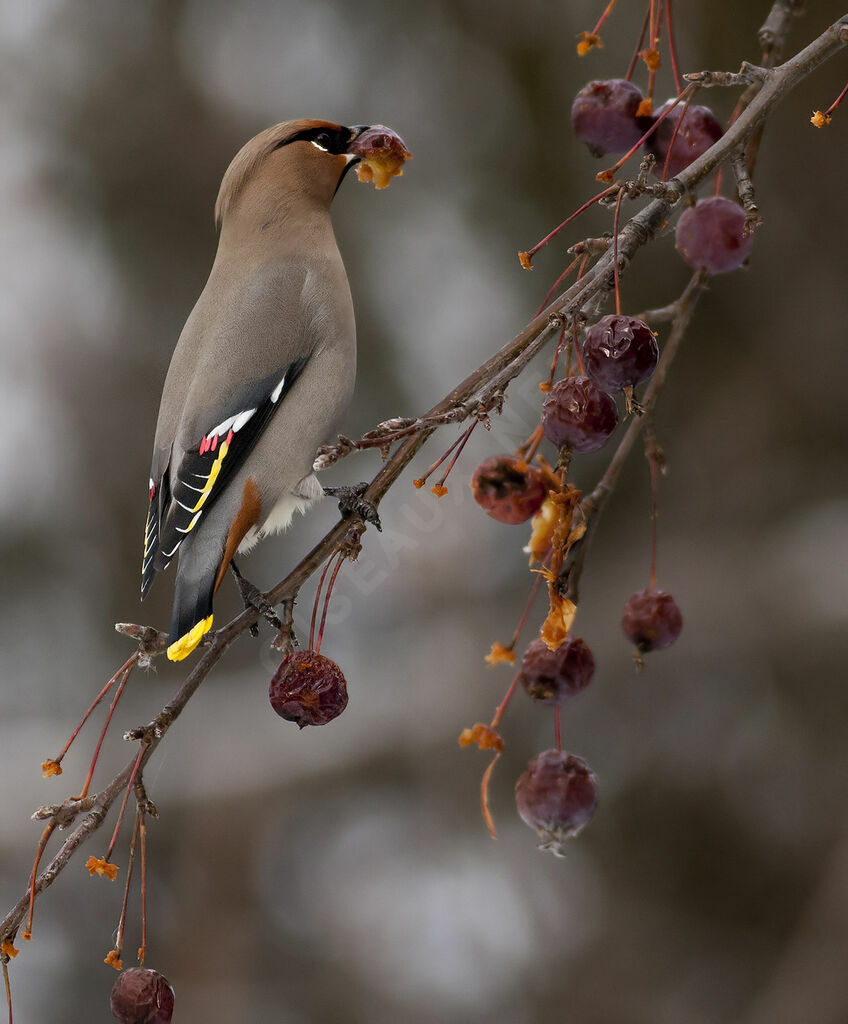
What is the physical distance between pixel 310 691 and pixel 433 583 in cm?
302

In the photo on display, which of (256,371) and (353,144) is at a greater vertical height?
(353,144)

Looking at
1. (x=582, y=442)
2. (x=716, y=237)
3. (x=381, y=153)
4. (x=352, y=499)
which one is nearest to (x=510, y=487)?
(x=582, y=442)

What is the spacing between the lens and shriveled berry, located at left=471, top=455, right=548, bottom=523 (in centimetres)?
137

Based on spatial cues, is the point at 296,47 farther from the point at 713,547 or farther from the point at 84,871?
the point at 84,871

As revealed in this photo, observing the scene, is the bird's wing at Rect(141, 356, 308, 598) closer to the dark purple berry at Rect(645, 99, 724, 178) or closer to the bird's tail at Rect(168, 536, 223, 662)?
the bird's tail at Rect(168, 536, 223, 662)

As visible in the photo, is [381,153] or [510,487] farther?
[381,153]

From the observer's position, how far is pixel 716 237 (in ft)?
4.88

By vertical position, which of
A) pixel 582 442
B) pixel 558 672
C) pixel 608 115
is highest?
pixel 608 115

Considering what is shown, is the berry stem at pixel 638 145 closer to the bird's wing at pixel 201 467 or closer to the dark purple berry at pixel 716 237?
the dark purple berry at pixel 716 237

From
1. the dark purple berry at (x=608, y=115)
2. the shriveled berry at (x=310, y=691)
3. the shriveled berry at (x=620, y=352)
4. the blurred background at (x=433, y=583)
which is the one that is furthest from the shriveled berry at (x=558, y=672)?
the blurred background at (x=433, y=583)

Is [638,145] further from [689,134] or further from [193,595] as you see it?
[193,595]

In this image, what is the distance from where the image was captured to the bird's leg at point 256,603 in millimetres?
1368

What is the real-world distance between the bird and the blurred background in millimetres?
1735

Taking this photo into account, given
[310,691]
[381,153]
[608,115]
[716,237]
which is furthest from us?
[381,153]
